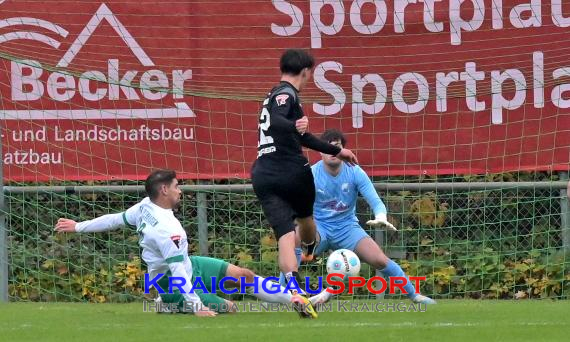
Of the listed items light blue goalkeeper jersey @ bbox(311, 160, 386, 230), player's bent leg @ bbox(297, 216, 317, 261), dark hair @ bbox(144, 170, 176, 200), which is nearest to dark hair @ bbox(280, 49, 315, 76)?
player's bent leg @ bbox(297, 216, 317, 261)

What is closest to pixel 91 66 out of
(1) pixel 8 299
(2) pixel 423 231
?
(1) pixel 8 299

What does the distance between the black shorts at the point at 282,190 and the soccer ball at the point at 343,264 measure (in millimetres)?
840

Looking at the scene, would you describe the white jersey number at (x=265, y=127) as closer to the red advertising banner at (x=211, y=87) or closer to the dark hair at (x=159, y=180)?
the dark hair at (x=159, y=180)

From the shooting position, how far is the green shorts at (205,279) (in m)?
9.20

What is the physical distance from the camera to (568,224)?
12219 millimetres

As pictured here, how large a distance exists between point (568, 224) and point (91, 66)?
4.87m

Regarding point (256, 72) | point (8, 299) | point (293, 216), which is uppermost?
point (256, 72)

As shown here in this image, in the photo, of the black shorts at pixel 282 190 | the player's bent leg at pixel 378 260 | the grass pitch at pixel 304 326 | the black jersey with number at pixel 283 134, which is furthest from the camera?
the player's bent leg at pixel 378 260

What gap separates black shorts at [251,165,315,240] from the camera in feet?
28.7

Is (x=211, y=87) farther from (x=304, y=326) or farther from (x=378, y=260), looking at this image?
(x=304, y=326)

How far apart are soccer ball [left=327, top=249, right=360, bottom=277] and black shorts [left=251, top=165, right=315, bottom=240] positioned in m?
0.84

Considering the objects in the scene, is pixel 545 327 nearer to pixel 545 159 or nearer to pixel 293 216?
pixel 293 216

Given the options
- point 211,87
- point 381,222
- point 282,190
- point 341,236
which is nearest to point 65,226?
point 282,190

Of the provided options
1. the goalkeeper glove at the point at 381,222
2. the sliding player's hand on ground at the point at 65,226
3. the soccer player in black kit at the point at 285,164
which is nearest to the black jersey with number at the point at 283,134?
the soccer player in black kit at the point at 285,164
